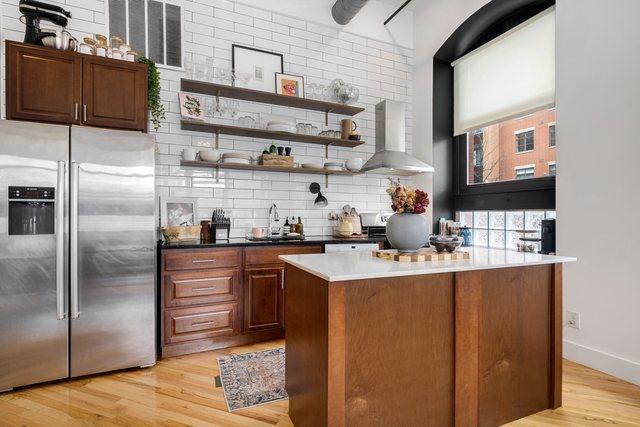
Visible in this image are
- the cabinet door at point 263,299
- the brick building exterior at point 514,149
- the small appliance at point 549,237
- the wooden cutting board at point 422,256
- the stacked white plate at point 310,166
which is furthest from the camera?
the stacked white plate at point 310,166

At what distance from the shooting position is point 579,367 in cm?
266

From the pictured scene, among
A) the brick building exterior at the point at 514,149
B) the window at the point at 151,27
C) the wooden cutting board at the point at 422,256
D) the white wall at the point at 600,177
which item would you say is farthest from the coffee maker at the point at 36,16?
the brick building exterior at the point at 514,149

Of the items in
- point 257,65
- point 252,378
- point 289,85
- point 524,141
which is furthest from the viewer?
point 289,85

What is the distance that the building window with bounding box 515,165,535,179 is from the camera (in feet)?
11.2

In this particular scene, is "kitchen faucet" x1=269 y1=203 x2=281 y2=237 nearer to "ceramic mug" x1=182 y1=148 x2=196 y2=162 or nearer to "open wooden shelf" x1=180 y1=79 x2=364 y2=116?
"ceramic mug" x1=182 y1=148 x2=196 y2=162

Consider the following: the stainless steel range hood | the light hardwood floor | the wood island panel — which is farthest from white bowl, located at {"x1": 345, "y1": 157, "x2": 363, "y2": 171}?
the light hardwood floor

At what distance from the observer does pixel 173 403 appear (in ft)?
7.09

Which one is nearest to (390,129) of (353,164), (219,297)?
(353,164)

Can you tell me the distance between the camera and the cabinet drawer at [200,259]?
9.43ft

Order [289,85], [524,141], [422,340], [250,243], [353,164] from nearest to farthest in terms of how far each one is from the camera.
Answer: [422,340] → [250,243] → [524,141] → [289,85] → [353,164]

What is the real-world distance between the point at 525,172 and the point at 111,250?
12.5 feet

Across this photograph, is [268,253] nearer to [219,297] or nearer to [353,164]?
[219,297]

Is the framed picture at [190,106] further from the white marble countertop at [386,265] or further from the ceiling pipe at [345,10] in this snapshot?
the white marble countertop at [386,265]

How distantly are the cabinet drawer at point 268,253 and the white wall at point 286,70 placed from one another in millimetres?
660
